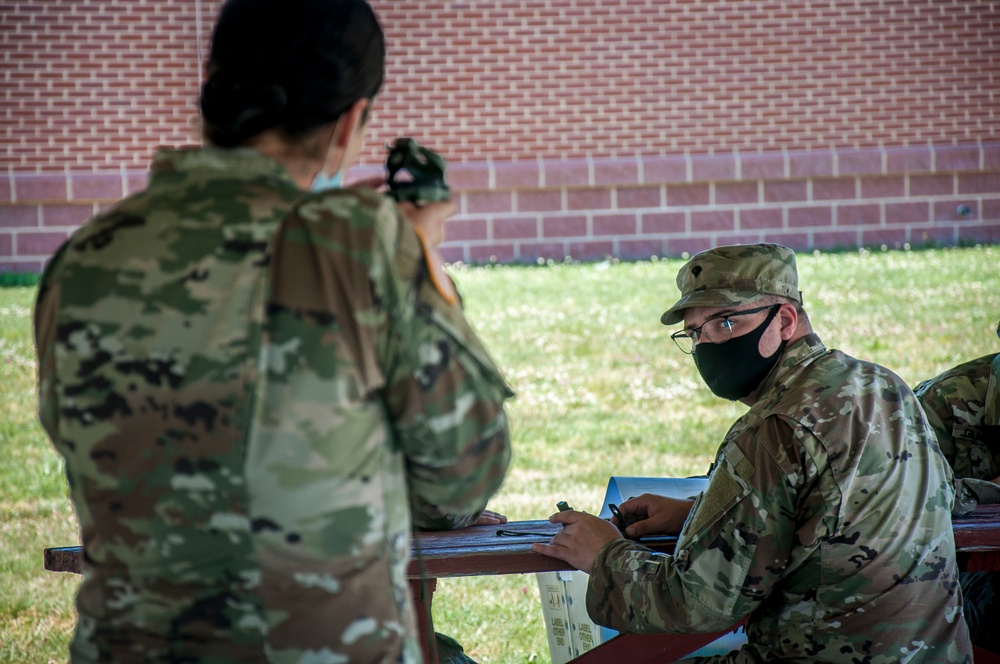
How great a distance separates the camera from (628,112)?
486 inches

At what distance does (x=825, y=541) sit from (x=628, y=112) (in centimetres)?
1041

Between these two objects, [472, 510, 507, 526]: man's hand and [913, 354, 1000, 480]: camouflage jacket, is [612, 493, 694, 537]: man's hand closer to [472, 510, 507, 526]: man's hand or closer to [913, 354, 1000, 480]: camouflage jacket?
[472, 510, 507, 526]: man's hand

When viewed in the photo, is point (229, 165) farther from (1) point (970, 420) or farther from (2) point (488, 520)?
(1) point (970, 420)

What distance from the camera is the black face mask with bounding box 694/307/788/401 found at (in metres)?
2.70

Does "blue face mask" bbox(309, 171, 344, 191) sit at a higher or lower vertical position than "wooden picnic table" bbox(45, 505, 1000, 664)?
higher

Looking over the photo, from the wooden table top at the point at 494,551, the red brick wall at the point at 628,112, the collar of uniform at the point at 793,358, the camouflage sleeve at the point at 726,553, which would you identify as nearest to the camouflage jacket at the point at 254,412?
the camouflage sleeve at the point at 726,553

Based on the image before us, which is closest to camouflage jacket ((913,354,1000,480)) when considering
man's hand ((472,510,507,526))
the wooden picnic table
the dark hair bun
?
the wooden picnic table

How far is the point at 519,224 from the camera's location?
480 inches

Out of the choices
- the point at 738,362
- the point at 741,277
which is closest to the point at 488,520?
the point at 738,362

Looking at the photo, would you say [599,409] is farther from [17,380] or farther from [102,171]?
[102,171]

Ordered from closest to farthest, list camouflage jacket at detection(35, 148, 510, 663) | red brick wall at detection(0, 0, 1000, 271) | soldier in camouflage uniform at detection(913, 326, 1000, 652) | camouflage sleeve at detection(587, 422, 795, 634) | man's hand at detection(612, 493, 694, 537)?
camouflage jacket at detection(35, 148, 510, 663) → camouflage sleeve at detection(587, 422, 795, 634) → man's hand at detection(612, 493, 694, 537) → soldier in camouflage uniform at detection(913, 326, 1000, 652) → red brick wall at detection(0, 0, 1000, 271)

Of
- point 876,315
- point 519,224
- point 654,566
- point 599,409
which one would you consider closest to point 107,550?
point 654,566

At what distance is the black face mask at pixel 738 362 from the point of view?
2.70 m

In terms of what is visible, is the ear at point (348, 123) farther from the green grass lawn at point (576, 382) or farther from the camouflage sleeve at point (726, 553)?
the green grass lawn at point (576, 382)
